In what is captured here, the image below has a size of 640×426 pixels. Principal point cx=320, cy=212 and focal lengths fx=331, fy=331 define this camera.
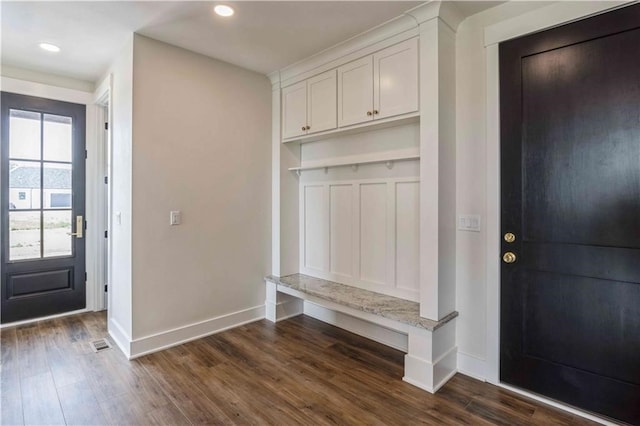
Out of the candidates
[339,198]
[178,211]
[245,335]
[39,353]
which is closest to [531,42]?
[339,198]

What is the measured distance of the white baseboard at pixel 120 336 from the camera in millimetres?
2742

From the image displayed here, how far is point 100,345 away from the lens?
2938 mm

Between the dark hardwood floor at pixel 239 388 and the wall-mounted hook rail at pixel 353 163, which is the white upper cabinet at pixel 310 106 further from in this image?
the dark hardwood floor at pixel 239 388

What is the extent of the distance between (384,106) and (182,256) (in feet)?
7.16

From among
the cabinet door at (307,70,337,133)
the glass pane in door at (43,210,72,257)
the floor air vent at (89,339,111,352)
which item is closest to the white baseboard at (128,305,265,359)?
the floor air vent at (89,339,111,352)

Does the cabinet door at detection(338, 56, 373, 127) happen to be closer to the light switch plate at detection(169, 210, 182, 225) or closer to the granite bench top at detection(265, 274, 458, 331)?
the granite bench top at detection(265, 274, 458, 331)

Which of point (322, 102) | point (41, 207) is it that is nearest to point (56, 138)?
point (41, 207)

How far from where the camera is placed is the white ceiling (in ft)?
7.53

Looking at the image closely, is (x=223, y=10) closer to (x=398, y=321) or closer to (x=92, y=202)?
(x=398, y=321)

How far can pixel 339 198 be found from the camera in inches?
131

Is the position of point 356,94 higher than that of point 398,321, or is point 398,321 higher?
point 356,94

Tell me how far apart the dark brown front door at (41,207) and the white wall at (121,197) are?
908mm

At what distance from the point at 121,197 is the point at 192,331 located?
1373 millimetres

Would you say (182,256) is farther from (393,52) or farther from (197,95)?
(393,52)
